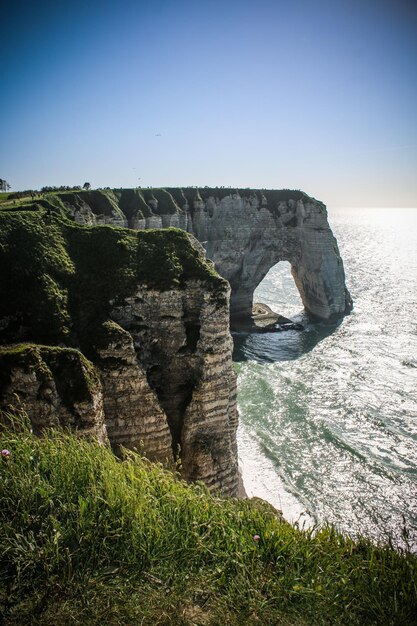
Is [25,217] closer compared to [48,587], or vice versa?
[48,587]

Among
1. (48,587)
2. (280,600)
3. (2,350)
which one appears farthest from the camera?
(2,350)

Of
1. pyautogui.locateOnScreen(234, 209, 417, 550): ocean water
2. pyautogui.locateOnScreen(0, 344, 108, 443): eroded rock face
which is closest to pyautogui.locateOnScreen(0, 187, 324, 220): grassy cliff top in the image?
pyautogui.locateOnScreen(234, 209, 417, 550): ocean water

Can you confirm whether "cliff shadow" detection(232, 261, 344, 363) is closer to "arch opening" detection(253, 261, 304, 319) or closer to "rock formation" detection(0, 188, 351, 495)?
"arch opening" detection(253, 261, 304, 319)

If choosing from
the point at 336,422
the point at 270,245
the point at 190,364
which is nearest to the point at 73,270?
the point at 190,364

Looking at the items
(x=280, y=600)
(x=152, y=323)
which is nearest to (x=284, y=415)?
(x=152, y=323)

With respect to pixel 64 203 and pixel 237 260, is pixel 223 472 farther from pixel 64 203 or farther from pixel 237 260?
pixel 237 260

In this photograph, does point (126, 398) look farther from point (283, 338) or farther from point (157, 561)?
point (283, 338)
